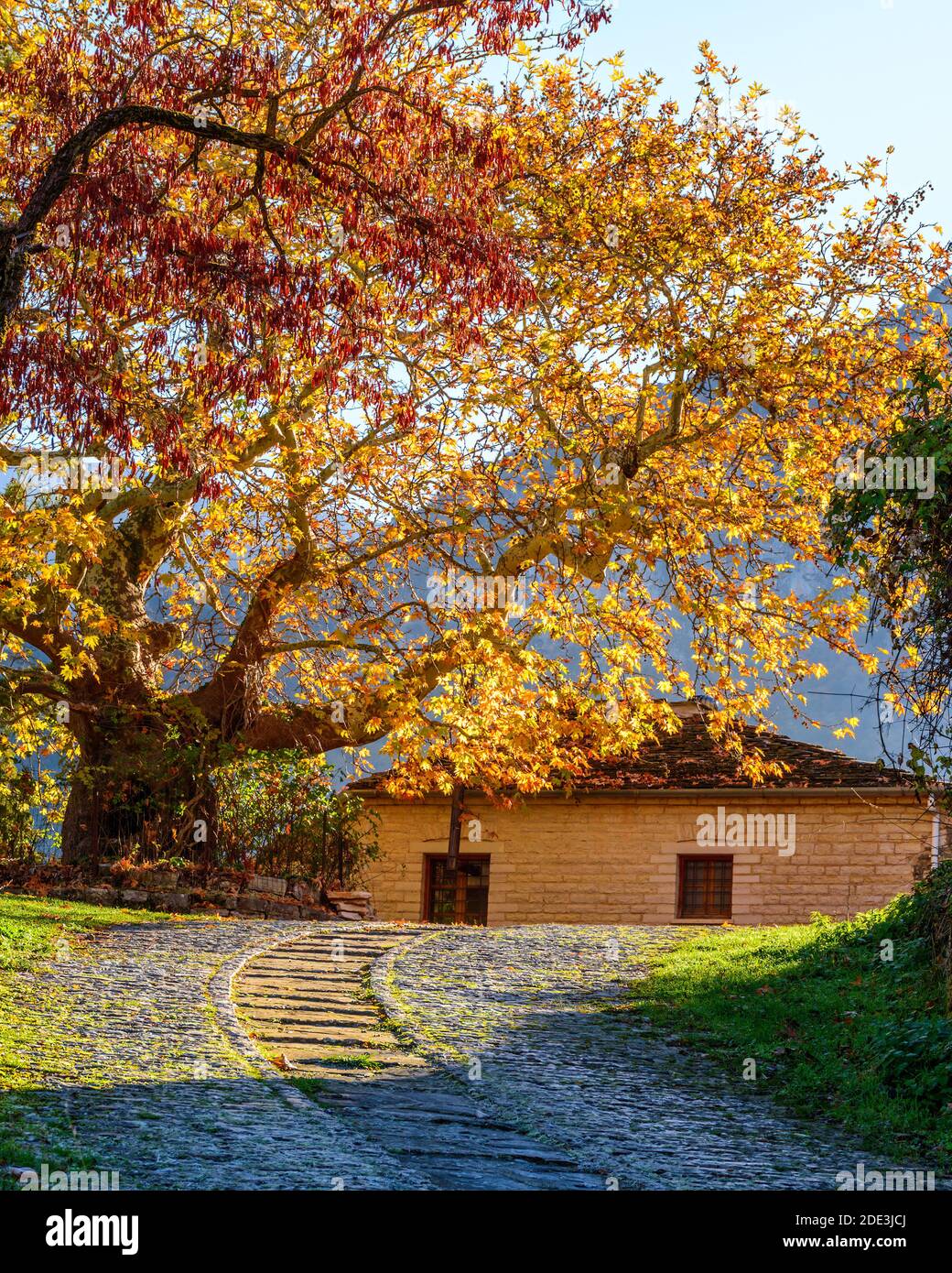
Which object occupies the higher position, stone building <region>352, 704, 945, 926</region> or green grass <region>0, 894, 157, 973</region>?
stone building <region>352, 704, 945, 926</region>

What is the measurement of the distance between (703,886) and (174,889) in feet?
34.1

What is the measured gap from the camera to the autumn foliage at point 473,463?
13.3 m

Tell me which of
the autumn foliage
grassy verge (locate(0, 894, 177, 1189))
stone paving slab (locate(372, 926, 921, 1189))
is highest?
the autumn foliage

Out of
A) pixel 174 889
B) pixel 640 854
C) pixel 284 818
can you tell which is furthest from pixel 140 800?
pixel 640 854

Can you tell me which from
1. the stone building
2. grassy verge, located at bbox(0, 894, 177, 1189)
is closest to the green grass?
grassy verge, located at bbox(0, 894, 177, 1189)

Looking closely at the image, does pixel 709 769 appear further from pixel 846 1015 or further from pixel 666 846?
pixel 846 1015

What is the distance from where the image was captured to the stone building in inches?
918

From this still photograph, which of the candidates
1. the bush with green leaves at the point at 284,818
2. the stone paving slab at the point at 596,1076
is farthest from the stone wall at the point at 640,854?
the stone paving slab at the point at 596,1076

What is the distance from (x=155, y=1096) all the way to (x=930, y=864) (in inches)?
359

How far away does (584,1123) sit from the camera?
7.59 metres

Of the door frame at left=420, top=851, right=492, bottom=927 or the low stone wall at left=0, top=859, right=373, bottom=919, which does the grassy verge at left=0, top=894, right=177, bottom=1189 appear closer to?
the low stone wall at left=0, top=859, right=373, bottom=919

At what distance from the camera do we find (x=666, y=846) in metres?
24.8

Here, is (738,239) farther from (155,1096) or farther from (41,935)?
(155,1096)

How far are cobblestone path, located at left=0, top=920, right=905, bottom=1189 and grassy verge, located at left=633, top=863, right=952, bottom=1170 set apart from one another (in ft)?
1.20
